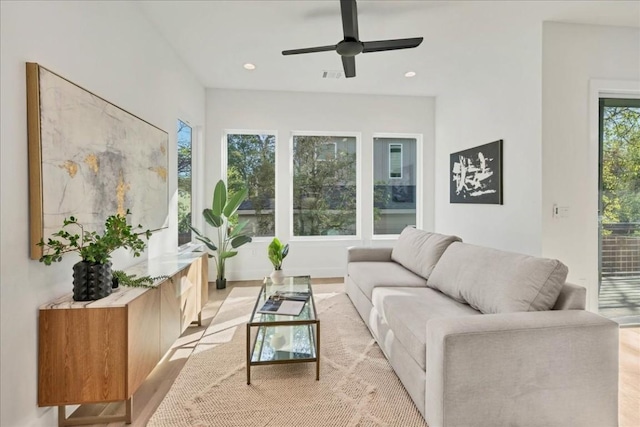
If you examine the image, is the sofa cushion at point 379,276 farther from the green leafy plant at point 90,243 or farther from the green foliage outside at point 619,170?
the green foliage outside at point 619,170

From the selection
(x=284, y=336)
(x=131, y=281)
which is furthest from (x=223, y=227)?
(x=131, y=281)

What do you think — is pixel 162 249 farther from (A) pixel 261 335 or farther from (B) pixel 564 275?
(B) pixel 564 275

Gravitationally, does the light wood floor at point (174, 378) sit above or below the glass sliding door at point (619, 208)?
below

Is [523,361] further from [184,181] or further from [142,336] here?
[184,181]

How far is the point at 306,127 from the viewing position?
5.00 meters

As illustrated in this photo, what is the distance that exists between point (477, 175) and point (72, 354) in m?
4.26

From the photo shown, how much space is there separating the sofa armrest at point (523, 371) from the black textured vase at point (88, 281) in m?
1.82

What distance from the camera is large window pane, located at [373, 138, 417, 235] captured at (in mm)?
5297

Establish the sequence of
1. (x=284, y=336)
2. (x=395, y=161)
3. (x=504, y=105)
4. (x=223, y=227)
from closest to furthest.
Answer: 1. (x=284, y=336)
2. (x=504, y=105)
3. (x=223, y=227)
4. (x=395, y=161)

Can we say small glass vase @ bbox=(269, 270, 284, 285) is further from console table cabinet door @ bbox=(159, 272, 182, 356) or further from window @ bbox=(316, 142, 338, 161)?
window @ bbox=(316, 142, 338, 161)

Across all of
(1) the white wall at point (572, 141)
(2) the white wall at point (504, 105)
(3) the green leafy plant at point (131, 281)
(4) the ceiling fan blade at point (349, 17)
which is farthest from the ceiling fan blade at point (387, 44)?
(3) the green leafy plant at point (131, 281)

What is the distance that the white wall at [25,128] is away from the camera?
4.83 feet

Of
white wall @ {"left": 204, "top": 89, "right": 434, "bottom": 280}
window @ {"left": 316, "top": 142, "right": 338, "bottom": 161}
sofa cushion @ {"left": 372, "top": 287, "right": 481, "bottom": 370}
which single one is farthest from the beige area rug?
window @ {"left": 316, "top": 142, "right": 338, "bottom": 161}

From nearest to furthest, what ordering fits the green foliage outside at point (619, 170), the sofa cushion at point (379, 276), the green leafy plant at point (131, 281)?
1. the green leafy plant at point (131, 281)
2. the sofa cushion at point (379, 276)
3. the green foliage outside at point (619, 170)
